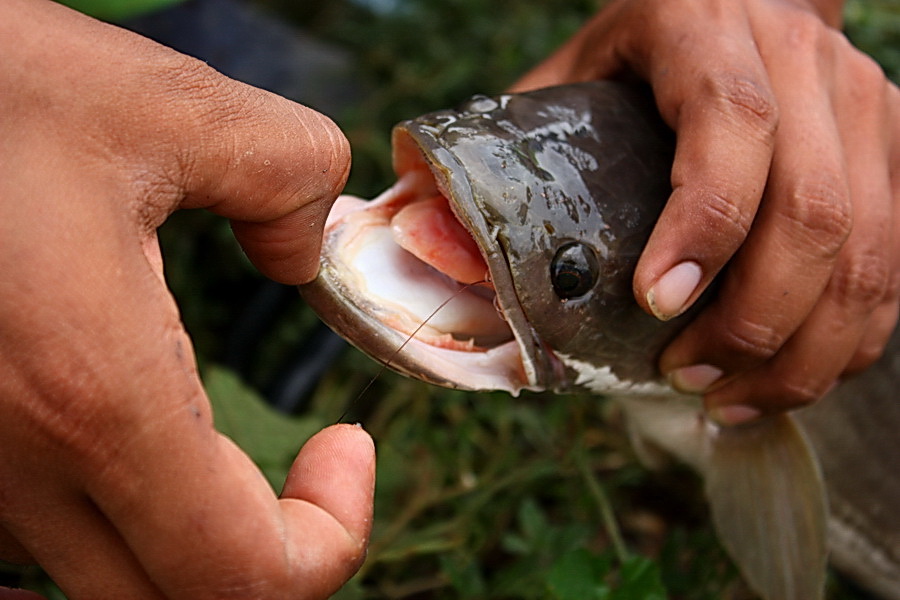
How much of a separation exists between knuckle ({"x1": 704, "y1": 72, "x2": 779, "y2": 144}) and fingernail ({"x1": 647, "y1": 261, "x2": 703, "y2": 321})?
0.32m

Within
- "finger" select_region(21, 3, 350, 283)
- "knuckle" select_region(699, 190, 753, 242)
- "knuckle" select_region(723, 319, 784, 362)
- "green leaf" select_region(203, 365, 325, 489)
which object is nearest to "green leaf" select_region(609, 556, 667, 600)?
"knuckle" select_region(723, 319, 784, 362)

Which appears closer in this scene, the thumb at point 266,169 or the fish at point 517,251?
the thumb at point 266,169

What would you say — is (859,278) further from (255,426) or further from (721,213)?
(255,426)

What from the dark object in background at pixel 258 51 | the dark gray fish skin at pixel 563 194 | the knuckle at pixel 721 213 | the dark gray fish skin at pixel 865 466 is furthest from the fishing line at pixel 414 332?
the dark object in background at pixel 258 51

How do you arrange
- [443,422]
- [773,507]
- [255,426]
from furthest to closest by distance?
1. [443,422]
2. [255,426]
3. [773,507]

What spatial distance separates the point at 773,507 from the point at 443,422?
4.46 feet

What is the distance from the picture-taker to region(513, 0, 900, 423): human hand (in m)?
1.73

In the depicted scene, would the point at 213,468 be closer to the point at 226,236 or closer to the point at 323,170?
the point at 323,170

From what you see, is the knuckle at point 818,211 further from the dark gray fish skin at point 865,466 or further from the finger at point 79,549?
the finger at point 79,549

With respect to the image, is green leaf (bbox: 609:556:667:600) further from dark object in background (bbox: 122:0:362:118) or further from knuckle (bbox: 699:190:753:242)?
dark object in background (bbox: 122:0:362:118)

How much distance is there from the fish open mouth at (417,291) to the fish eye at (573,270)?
0.44ft

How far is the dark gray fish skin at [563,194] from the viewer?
5.43ft

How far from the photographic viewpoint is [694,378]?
2070 mm

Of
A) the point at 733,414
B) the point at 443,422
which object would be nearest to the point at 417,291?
the point at 733,414
